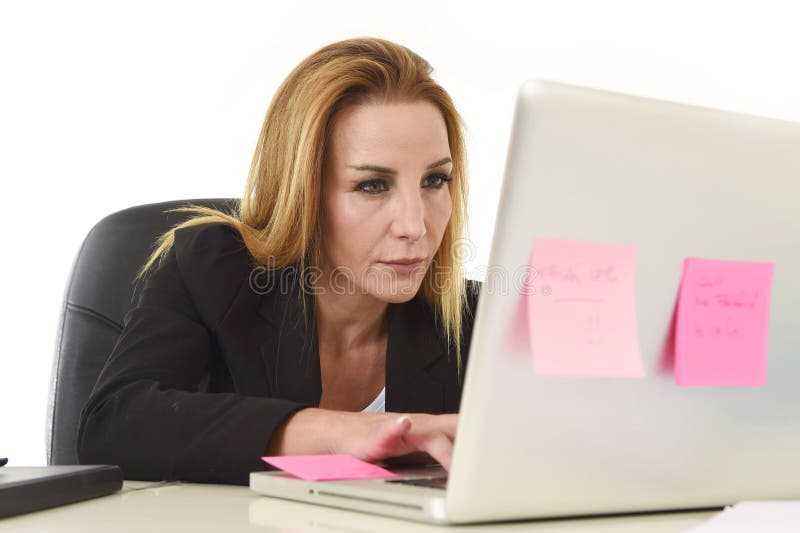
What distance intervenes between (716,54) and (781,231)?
2.75 m

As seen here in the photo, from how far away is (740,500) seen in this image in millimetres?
868

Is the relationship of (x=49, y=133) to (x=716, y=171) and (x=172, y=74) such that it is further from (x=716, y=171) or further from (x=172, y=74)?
(x=716, y=171)

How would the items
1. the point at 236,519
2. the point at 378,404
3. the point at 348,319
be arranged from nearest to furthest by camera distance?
1. the point at 236,519
2. the point at 378,404
3. the point at 348,319

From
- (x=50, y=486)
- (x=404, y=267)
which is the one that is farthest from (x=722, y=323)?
(x=404, y=267)

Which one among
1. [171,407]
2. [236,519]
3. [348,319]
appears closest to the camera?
[236,519]

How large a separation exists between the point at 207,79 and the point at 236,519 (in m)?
2.59

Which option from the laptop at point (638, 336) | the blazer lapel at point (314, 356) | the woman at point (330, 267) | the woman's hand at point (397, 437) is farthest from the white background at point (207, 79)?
the laptop at point (638, 336)

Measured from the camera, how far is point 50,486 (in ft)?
3.11

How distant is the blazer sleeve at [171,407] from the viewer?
1190 millimetres

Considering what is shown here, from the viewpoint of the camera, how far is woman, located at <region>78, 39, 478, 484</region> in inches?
64.9

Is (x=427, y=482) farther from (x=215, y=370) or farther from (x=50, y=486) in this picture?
(x=215, y=370)

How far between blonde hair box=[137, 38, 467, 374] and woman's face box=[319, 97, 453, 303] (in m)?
0.03

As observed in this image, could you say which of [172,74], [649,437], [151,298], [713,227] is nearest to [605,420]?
[649,437]

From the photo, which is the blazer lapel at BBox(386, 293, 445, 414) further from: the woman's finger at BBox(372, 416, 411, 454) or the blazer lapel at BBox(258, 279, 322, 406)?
the woman's finger at BBox(372, 416, 411, 454)
